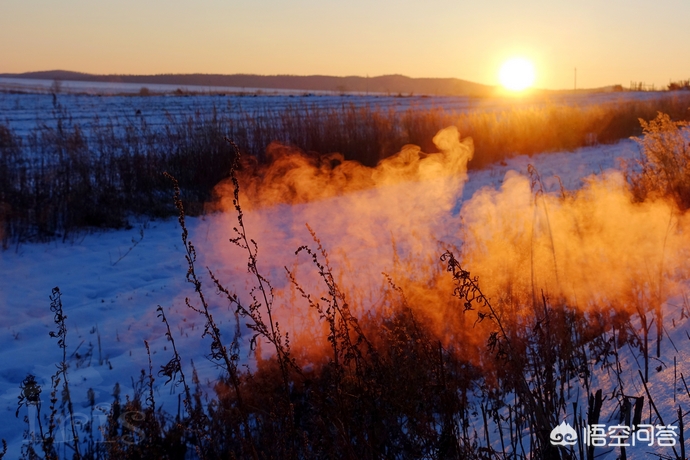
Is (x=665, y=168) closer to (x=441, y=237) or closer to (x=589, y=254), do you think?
(x=441, y=237)

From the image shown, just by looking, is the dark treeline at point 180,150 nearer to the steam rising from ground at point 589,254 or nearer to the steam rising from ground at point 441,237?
the steam rising from ground at point 441,237

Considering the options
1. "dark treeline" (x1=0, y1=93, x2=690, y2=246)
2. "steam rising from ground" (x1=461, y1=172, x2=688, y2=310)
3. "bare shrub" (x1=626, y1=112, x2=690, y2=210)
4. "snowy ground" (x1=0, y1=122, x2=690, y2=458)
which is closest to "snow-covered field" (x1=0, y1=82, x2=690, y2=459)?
"snowy ground" (x1=0, y1=122, x2=690, y2=458)

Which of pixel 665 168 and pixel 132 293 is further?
pixel 665 168

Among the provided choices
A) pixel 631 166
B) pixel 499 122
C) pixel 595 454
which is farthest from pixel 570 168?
pixel 595 454

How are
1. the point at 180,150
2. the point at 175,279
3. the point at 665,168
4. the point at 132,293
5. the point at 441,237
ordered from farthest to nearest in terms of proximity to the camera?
the point at 180,150 < the point at 441,237 < the point at 665,168 < the point at 175,279 < the point at 132,293

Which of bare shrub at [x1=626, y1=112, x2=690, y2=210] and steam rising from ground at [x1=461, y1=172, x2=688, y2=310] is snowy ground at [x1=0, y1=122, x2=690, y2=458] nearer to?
steam rising from ground at [x1=461, y1=172, x2=688, y2=310]

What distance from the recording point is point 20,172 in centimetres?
889

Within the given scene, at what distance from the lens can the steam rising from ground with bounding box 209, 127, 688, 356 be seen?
4.14 metres

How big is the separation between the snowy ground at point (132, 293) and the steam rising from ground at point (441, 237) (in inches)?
2.7

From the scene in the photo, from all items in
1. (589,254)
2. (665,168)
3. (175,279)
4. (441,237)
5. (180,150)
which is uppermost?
(180,150)

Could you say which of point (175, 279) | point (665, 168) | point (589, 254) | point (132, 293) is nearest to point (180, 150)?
point (175, 279)

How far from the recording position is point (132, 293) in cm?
594

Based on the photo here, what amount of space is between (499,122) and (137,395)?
44.9 ft

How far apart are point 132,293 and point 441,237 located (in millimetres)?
3742
